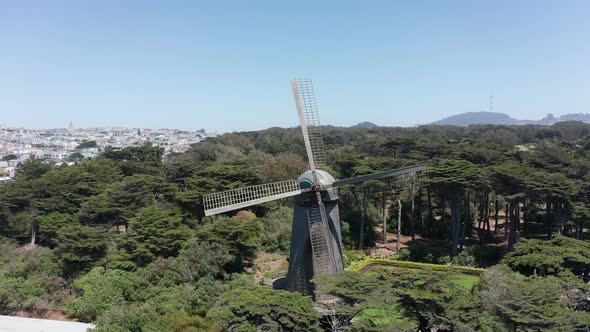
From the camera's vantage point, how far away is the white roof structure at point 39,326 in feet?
54.8

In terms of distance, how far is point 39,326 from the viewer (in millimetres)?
17109

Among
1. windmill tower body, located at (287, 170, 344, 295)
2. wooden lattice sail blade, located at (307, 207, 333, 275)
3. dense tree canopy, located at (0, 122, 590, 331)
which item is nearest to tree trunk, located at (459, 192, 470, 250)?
dense tree canopy, located at (0, 122, 590, 331)

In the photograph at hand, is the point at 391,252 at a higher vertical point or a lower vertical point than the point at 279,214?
lower

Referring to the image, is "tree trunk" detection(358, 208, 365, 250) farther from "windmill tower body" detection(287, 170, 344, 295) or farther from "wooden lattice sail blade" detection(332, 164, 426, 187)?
"windmill tower body" detection(287, 170, 344, 295)

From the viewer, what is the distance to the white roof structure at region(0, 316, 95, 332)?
1670 centimetres

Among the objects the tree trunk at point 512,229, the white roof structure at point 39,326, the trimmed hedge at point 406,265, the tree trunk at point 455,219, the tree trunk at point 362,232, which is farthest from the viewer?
the tree trunk at point 362,232

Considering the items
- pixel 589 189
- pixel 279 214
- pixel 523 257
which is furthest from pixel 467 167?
pixel 279 214

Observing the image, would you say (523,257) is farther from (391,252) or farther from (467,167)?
(391,252)

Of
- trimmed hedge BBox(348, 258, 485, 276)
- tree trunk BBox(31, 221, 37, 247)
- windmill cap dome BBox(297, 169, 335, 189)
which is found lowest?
trimmed hedge BBox(348, 258, 485, 276)

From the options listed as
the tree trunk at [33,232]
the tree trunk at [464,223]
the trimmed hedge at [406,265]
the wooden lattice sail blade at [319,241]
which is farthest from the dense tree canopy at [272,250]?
the wooden lattice sail blade at [319,241]

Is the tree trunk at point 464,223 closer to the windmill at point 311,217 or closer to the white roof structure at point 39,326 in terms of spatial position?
the windmill at point 311,217

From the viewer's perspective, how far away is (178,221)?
935 inches

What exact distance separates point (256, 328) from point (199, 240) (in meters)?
9.64

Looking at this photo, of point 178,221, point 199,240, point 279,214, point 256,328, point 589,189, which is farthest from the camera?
point 279,214
